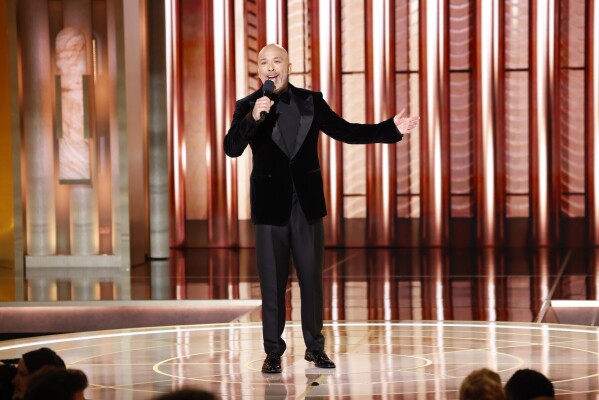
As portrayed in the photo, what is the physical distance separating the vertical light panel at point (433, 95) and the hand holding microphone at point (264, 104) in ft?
22.7

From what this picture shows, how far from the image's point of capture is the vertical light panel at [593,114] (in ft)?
34.8

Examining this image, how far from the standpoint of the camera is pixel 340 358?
176 inches

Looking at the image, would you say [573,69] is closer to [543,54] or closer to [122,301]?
[543,54]

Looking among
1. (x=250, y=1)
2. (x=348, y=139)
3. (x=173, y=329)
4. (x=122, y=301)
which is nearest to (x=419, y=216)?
(x=250, y=1)

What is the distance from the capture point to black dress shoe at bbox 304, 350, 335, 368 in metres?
4.22

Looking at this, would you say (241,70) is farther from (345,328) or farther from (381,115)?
(345,328)

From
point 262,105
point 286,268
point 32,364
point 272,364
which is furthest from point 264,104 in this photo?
point 32,364

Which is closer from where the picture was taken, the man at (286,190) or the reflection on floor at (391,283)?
the man at (286,190)

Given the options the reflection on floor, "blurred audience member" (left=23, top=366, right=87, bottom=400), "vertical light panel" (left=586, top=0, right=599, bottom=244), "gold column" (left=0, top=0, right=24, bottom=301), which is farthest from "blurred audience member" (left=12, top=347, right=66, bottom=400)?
"vertical light panel" (left=586, top=0, right=599, bottom=244)

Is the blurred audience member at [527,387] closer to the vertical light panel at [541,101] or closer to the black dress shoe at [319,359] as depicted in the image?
the black dress shoe at [319,359]

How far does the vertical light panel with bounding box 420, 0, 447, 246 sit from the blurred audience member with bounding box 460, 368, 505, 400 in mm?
8624

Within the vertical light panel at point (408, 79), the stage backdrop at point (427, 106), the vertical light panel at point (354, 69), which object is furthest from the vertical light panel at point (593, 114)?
the vertical light panel at point (354, 69)

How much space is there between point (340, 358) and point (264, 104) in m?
1.12

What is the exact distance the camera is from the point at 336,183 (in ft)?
36.0
